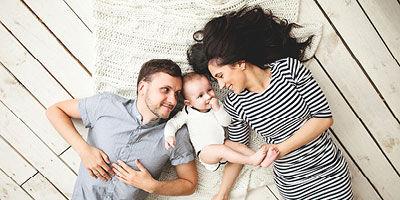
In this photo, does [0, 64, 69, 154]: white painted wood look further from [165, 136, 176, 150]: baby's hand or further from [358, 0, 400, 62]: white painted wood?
[358, 0, 400, 62]: white painted wood

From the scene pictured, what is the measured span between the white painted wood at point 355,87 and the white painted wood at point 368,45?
4 cm

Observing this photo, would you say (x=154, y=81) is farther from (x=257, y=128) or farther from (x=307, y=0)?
(x=307, y=0)

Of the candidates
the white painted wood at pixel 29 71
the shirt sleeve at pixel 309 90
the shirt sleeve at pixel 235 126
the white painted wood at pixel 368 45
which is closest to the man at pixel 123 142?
the white painted wood at pixel 29 71

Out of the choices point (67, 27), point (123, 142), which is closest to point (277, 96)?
point (123, 142)

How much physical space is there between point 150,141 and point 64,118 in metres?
0.43

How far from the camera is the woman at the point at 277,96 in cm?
116

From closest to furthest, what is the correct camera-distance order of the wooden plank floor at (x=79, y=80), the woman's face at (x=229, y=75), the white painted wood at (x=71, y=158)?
1. the woman's face at (x=229, y=75)
2. the wooden plank floor at (x=79, y=80)
3. the white painted wood at (x=71, y=158)

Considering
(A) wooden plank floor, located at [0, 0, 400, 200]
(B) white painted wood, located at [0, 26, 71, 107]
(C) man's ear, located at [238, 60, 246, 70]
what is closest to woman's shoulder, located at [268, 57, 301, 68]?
(C) man's ear, located at [238, 60, 246, 70]

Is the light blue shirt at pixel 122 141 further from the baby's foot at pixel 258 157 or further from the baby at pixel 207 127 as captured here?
the baby's foot at pixel 258 157

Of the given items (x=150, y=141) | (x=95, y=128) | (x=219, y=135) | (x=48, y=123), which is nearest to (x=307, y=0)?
(x=219, y=135)

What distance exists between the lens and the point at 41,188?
146 centimetres

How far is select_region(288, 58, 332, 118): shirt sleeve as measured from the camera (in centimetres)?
116

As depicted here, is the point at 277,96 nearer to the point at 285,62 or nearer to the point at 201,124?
the point at 285,62

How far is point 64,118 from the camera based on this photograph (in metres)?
1.29
